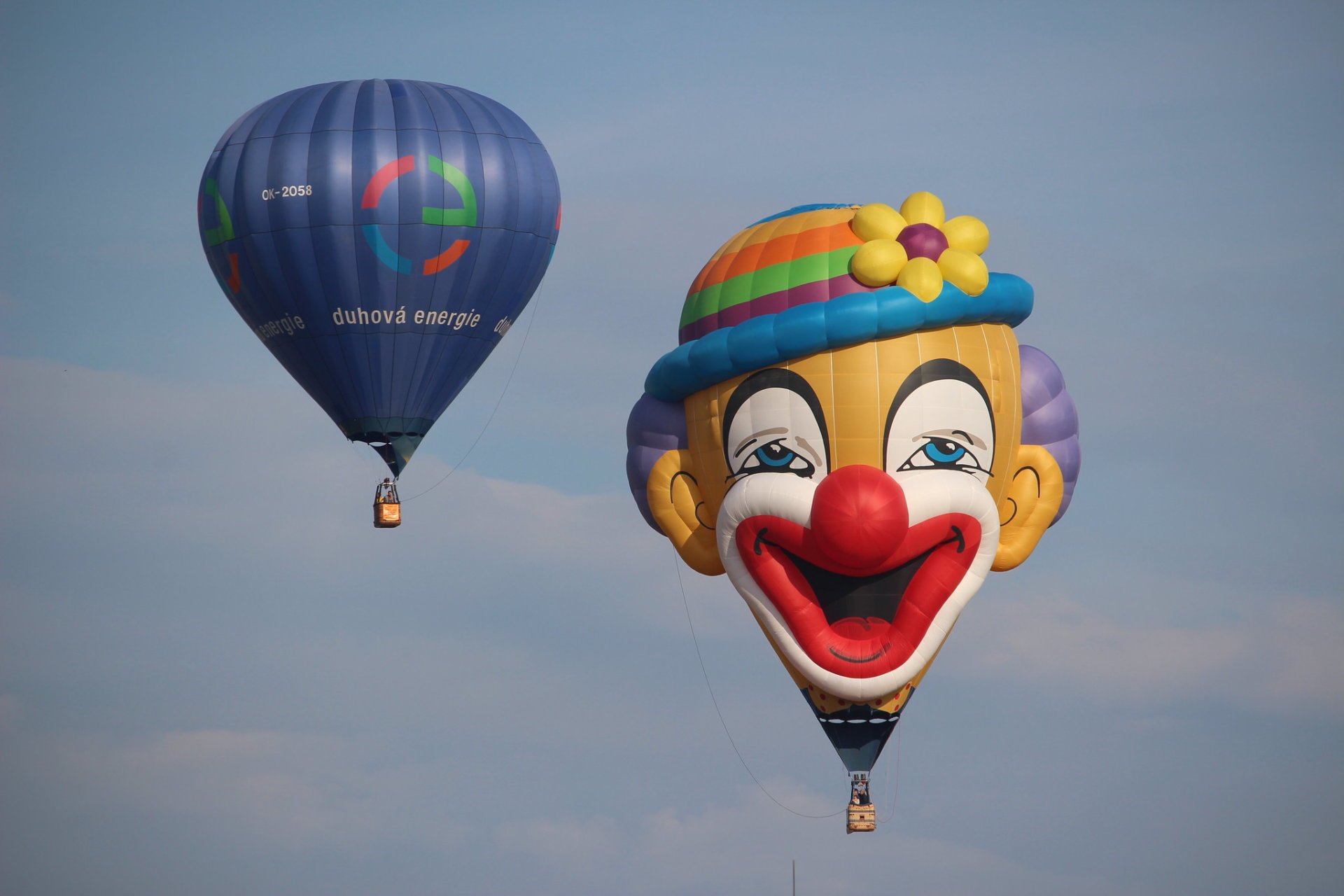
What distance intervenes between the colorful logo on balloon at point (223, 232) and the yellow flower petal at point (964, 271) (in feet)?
32.1

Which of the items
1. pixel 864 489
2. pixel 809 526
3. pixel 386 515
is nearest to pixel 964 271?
Result: pixel 864 489

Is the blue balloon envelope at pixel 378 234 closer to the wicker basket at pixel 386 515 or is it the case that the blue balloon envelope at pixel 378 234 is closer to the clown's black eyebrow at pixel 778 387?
the wicker basket at pixel 386 515

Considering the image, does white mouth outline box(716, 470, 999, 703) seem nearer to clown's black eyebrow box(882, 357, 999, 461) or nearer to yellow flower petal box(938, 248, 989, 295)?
clown's black eyebrow box(882, 357, 999, 461)

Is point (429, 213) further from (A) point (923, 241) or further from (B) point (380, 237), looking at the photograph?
(A) point (923, 241)

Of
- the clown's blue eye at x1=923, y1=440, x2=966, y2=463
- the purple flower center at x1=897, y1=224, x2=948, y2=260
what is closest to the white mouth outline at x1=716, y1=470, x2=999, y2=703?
the clown's blue eye at x1=923, y1=440, x2=966, y2=463

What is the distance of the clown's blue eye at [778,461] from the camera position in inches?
1432

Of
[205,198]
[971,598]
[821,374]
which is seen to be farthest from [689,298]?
[205,198]

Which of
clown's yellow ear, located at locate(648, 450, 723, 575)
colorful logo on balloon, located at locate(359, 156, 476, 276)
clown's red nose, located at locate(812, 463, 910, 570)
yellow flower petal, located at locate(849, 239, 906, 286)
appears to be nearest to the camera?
clown's red nose, located at locate(812, 463, 910, 570)

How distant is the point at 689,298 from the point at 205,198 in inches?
288

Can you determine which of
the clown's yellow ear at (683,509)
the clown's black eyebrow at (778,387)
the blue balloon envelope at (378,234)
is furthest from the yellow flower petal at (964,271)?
the blue balloon envelope at (378,234)

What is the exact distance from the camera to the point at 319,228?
133 feet

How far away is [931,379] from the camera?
36.3 meters

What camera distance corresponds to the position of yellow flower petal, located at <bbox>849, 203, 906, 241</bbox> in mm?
36625

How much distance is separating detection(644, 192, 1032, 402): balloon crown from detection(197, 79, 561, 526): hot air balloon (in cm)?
461
